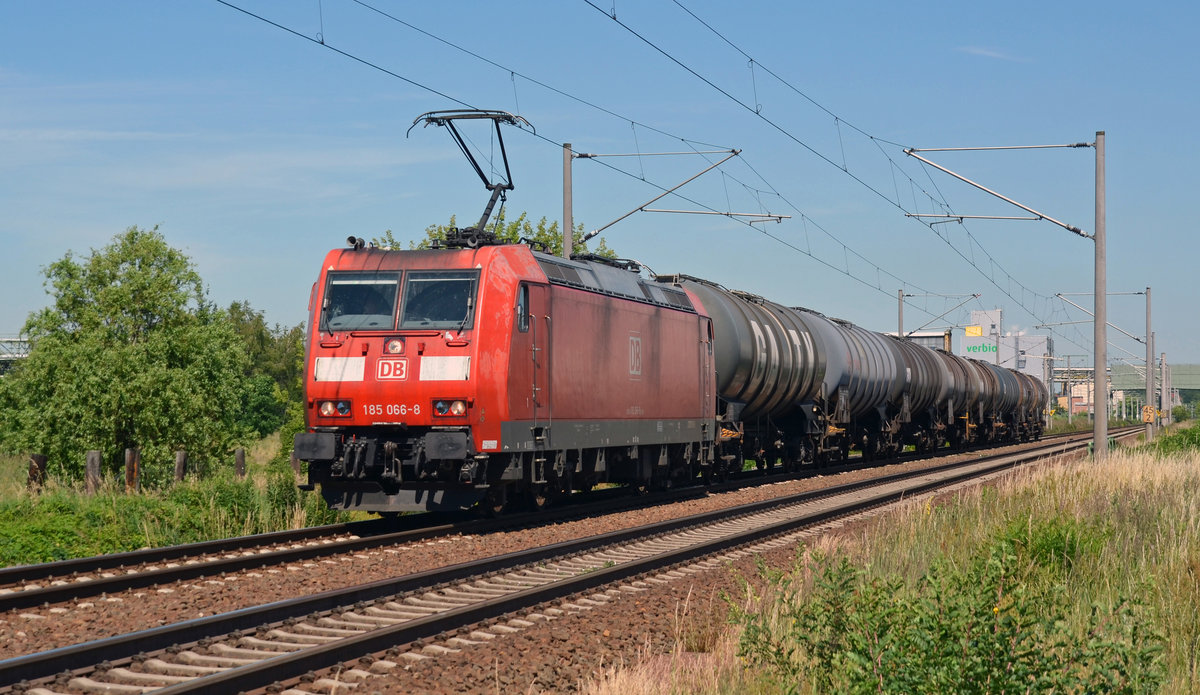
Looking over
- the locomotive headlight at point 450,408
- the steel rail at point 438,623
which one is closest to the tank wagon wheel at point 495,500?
the locomotive headlight at point 450,408

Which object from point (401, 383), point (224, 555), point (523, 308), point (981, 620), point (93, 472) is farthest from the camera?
point (93, 472)

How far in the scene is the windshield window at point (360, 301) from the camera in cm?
1504

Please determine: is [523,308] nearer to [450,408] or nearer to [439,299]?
[439,299]

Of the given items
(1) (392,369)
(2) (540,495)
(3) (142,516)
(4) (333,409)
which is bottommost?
(3) (142,516)

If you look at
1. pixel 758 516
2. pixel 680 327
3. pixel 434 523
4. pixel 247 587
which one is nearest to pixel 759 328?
pixel 680 327

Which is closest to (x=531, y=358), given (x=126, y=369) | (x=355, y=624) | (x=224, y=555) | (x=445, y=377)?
(x=445, y=377)

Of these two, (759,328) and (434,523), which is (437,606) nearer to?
(434,523)

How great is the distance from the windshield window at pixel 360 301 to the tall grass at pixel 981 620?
6.19 meters

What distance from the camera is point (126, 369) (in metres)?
35.4

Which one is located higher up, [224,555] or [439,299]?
[439,299]

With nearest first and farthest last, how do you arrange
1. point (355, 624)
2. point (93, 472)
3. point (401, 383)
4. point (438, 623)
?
1. point (438, 623)
2. point (355, 624)
3. point (401, 383)
4. point (93, 472)

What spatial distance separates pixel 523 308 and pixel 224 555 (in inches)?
196

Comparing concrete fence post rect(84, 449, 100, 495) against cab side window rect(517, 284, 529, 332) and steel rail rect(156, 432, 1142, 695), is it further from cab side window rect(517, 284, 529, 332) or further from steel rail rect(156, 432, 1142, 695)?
steel rail rect(156, 432, 1142, 695)

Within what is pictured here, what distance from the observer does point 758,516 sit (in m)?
17.7
